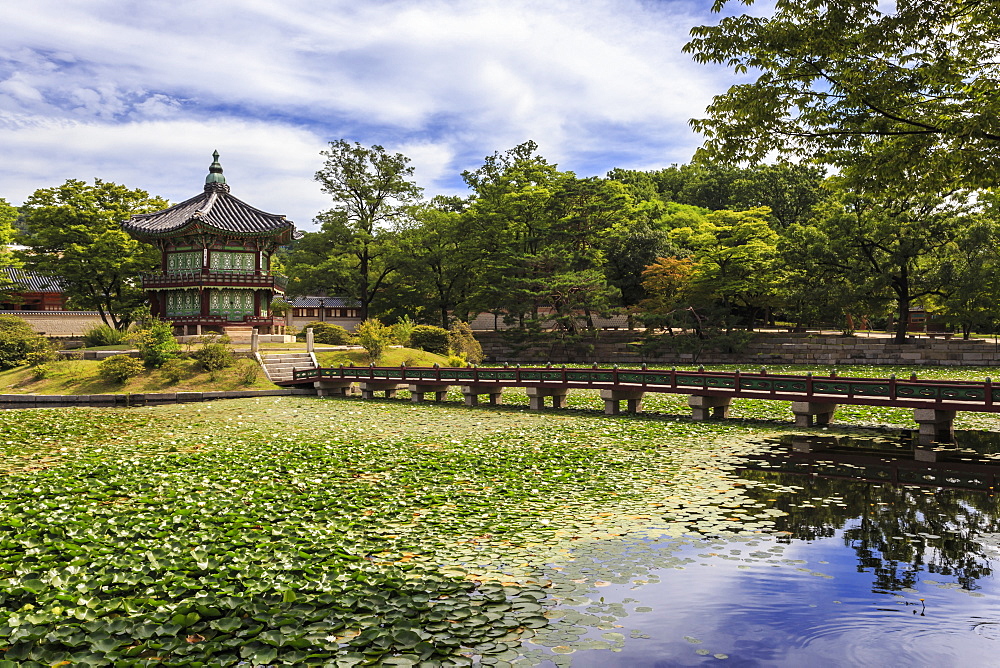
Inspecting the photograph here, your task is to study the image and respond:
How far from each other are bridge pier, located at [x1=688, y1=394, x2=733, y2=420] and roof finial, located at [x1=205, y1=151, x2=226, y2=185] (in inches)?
1665

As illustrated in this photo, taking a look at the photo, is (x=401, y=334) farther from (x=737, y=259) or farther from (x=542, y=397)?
(x=737, y=259)

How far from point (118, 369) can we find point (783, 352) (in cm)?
4034

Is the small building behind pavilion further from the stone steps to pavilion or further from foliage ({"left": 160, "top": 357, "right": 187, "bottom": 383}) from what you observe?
foliage ({"left": 160, "top": 357, "right": 187, "bottom": 383})

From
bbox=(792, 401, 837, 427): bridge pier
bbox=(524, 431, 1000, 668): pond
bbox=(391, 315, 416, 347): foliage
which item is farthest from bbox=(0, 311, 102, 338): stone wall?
bbox=(524, 431, 1000, 668): pond

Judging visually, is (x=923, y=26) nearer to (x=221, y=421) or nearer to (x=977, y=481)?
(x=977, y=481)

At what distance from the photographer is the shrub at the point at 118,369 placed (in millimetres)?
33094

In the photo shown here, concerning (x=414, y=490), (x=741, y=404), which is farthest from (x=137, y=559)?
(x=741, y=404)

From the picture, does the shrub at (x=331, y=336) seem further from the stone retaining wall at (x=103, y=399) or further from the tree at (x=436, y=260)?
the stone retaining wall at (x=103, y=399)

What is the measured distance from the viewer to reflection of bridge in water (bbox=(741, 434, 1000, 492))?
578 inches

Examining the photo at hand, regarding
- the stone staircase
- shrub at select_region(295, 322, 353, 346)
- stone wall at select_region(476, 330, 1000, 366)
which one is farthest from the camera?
shrub at select_region(295, 322, 353, 346)

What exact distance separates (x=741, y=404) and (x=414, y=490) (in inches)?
763

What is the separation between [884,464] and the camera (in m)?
16.3

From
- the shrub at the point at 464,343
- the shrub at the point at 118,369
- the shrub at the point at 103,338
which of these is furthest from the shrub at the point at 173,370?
the shrub at the point at 464,343

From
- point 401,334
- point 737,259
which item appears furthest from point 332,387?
point 737,259
